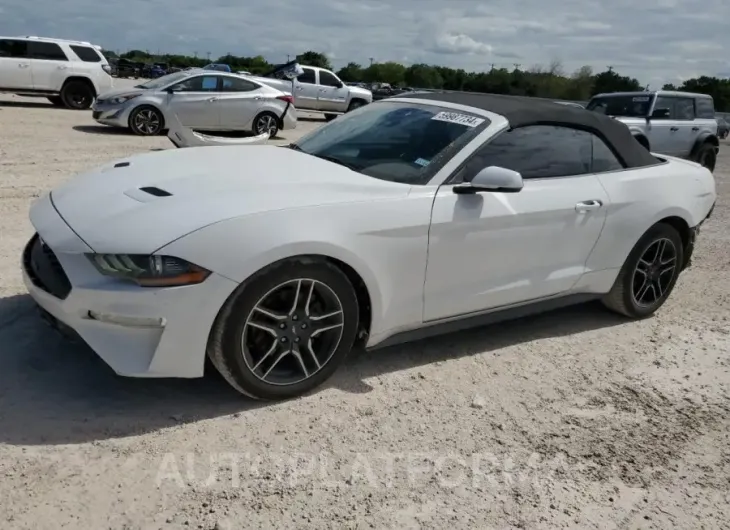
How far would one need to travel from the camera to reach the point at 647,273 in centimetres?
493

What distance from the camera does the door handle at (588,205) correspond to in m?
4.23

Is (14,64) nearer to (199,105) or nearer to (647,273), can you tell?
(199,105)

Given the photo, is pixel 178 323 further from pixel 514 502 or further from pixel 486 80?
pixel 486 80

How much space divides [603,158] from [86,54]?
16.5m

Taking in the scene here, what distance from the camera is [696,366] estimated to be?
434cm

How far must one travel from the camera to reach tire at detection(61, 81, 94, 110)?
17750 mm

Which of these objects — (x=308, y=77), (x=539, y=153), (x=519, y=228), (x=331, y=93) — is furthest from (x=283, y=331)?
(x=331, y=93)

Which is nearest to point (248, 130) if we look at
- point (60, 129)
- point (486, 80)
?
point (60, 129)

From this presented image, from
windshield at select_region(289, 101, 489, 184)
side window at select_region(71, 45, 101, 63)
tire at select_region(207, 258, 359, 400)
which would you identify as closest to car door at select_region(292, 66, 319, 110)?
side window at select_region(71, 45, 101, 63)

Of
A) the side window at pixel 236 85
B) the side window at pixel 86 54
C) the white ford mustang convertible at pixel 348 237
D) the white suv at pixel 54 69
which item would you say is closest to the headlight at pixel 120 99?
the side window at pixel 236 85

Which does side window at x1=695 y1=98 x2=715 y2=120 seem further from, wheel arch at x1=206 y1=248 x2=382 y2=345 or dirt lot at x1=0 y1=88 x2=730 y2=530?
wheel arch at x1=206 y1=248 x2=382 y2=345

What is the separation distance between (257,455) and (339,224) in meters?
1.14

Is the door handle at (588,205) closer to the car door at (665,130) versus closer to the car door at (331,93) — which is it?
the car door at (665,130)

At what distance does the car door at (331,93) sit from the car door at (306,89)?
0.66 ft
